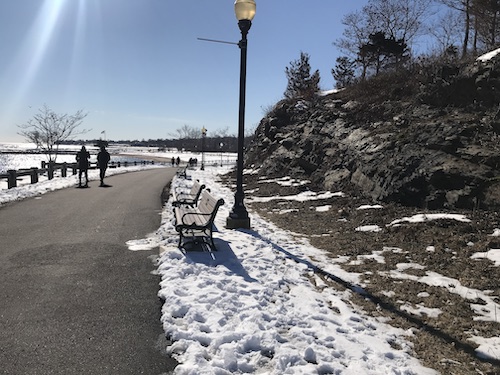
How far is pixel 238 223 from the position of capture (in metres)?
8.17

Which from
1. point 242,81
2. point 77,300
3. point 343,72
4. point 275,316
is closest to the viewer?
point 275,316

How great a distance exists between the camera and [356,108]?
1634 cm

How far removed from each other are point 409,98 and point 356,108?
8.16 ft

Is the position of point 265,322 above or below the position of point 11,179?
below

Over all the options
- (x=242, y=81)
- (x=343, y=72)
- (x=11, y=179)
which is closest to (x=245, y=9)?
(x=242, y=81)

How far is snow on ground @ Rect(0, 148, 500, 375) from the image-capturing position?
3.16m

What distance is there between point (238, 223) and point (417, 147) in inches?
235

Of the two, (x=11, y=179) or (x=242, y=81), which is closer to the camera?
(x=242, y=81)

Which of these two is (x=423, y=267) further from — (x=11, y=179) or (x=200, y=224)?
(x=11, y=179)

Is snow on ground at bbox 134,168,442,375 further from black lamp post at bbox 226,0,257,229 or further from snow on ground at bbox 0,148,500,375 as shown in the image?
black lamp post at bbox 226,0,257,229

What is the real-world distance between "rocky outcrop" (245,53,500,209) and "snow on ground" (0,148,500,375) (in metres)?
3.20

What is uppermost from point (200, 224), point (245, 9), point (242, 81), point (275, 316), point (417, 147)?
point (245, 9)

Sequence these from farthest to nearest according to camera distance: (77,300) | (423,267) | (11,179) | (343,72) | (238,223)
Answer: (343,72) → (11,179) → (238,223) → (423,267) → (77,300)

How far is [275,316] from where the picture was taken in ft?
13.1
